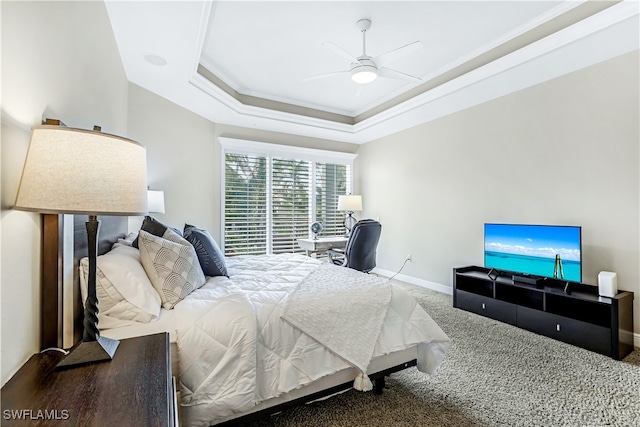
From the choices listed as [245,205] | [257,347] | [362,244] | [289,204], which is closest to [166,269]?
[257,347]

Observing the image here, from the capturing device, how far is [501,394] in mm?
1909

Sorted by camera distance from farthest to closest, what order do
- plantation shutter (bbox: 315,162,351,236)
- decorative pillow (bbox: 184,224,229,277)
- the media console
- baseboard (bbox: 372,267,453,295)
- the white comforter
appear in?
plantation shutter (bbox: 315,162,351,236), baseboard (bbox: 372,267,453,295), the media console, decorative pillow (bbox: 184,224,229,277), the white comforter

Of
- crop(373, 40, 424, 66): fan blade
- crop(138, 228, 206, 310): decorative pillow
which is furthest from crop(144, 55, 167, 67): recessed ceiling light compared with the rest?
crop(373, 40, 424, 66): fan blade

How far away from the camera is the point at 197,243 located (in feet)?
7.30

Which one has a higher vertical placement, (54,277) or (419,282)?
(54,277)

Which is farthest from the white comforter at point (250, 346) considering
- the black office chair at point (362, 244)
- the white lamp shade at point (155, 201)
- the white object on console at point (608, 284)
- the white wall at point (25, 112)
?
the white object on console at point (608, 284)

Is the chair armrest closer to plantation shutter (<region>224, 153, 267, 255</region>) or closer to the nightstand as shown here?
plantation shutter (<region>224, 153, 267, 255</region>)

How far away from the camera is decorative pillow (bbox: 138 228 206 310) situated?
161 cm

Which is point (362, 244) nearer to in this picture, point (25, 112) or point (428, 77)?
point (428, 77)

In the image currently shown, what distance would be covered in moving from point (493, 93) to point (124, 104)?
165 inches

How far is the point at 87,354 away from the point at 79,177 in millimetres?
590

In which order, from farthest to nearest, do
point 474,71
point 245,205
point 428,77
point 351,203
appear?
point 351,203
point 245,205
point 428,77
point 474,71

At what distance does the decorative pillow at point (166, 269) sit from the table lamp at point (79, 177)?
0.61 metres

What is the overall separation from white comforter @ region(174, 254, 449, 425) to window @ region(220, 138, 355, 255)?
291 cm
